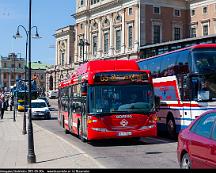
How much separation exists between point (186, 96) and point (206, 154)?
981 centimetres

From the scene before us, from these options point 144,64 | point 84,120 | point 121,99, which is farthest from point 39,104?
point 121,99

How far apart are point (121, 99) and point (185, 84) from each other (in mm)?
2881

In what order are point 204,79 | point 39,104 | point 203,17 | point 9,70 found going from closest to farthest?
point 204,79
point 39,104
point 203,17
point 9,70

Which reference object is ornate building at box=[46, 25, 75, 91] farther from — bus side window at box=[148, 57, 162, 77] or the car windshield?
bus side window at box=[148, 57, 162, 77]

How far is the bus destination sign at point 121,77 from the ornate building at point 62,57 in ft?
338

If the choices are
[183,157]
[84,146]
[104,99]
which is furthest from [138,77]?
[183,157]

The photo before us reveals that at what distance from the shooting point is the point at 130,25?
89.9m

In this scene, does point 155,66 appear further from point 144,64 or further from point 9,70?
point 9,70

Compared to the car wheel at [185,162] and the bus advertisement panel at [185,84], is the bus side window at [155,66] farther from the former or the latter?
the car wheel at [185,162]

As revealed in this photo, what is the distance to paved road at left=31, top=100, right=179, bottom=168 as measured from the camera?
40.2ft

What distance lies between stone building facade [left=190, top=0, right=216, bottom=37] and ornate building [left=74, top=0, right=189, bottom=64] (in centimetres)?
216

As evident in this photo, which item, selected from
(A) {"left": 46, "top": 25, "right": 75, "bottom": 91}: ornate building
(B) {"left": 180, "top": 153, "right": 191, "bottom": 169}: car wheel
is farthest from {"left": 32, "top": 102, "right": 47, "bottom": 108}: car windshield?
(A) {"left": 46, "top": 25, "right": 75, "bottom": 91}: ornate building

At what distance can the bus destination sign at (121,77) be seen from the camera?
16.9 m

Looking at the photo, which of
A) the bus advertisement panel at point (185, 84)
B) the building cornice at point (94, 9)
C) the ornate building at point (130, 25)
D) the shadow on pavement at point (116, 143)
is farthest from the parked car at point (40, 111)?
the building cornice at point (94, 9)
